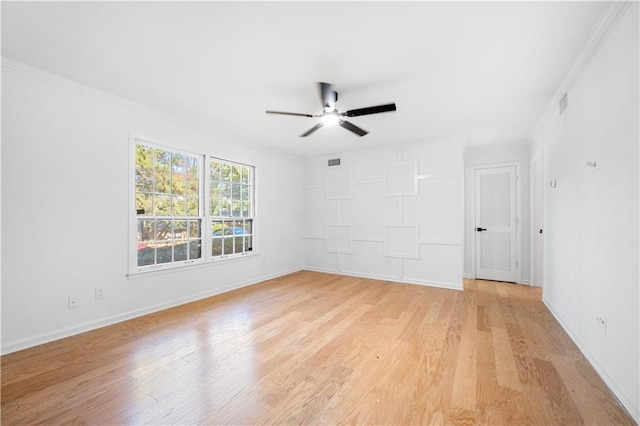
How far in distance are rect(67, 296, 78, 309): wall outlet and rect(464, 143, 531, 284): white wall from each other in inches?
238

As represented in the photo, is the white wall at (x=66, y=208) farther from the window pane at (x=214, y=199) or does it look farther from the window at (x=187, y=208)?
the window pane at (x=214, y=199)

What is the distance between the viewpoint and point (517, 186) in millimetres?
4891

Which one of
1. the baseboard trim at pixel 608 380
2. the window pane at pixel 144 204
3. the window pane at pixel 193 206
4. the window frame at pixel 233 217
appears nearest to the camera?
the baseboard trim at pixel 608 380

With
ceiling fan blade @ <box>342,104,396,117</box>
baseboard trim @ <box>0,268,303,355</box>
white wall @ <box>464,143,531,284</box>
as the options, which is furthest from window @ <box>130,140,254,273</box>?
white wall @ <box>464,143,531,284</box>

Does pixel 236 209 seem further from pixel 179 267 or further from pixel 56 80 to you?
pixel 56 80

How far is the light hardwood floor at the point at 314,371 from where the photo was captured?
5.36 feet

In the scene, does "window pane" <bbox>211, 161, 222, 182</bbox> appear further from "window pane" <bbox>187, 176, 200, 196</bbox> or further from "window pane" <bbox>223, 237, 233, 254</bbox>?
"window pane" <bbox>223, 237, 233, 254</bbox>

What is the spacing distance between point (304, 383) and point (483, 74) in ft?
10.4

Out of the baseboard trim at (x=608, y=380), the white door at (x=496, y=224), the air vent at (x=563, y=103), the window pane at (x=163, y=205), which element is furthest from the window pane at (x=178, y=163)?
the white door at (x=496, y=224)

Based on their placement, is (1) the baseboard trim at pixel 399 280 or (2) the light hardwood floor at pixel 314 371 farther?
(1) the baseboard trim at pixel 399 280

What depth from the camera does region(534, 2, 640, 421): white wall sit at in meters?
1.64

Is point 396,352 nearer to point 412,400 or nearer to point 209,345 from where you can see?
point 412,400

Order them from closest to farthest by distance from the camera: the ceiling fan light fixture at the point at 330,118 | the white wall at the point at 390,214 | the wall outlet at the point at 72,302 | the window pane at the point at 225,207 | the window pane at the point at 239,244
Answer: the wall outlet at the point at 72,302
the ceiling fan light fixture at the point at 330,118
the window pane at the point at 225,207
the white wall at the point at 390,214
the window pane at the point at 239,244

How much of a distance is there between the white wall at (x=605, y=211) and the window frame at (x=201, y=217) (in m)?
4.44
